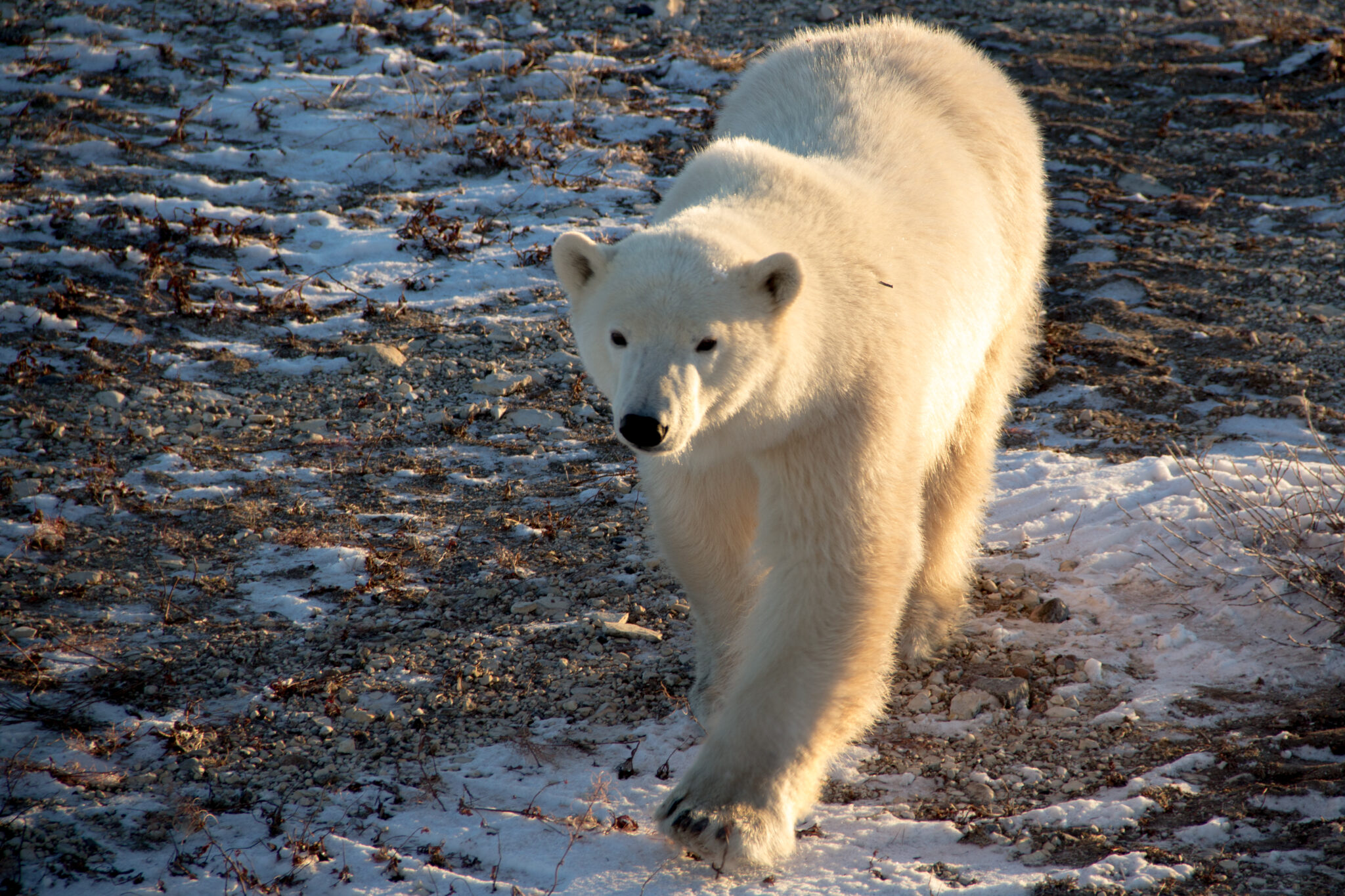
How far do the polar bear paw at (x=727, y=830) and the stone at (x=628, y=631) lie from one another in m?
1.05

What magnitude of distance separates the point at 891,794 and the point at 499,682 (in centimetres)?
146

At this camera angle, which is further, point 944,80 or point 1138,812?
point 944,80

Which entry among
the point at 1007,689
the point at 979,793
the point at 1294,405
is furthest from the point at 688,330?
the point at 1294,405

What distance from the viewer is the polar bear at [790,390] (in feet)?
8.87

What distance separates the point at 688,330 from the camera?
2.65 meters

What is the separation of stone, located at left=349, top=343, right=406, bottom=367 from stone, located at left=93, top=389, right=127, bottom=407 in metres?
1.24

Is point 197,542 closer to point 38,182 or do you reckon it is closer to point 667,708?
point 667,708

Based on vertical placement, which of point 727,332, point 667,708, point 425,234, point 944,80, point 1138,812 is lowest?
point 667,708

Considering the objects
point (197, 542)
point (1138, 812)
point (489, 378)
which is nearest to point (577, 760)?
point (1138, 812)

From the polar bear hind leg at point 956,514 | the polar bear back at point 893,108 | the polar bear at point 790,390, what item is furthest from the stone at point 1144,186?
the polar bear at point 790,390

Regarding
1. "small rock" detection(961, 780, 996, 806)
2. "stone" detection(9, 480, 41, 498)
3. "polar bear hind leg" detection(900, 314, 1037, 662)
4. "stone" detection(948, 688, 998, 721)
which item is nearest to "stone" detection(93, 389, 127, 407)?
"stone" detection(9, 480, 41, 498)

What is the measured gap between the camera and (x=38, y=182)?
253 inches

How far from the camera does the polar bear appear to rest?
270 cm

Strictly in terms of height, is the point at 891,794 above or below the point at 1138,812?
below
